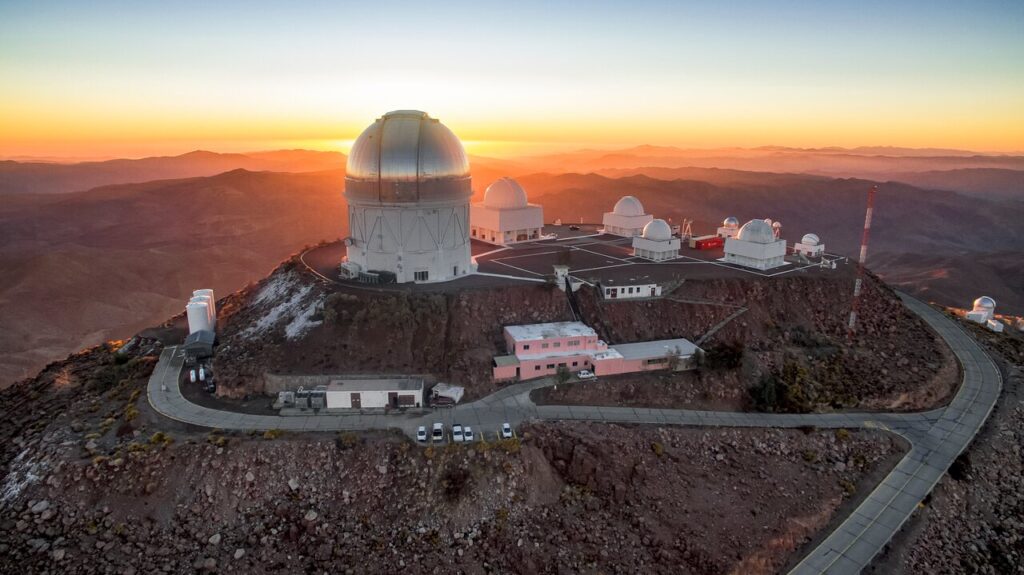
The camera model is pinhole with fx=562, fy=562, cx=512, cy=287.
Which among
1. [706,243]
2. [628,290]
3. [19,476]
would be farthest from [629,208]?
[19,476]

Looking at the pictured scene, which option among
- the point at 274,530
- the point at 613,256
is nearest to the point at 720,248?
the point at 613,256

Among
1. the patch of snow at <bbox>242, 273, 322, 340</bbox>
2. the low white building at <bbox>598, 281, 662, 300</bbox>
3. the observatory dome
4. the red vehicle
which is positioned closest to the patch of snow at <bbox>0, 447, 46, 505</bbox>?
the patch of snow at <bbox>242, 273, 322, 340</bbox>

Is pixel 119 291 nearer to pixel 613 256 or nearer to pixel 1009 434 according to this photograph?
pixel 613 256

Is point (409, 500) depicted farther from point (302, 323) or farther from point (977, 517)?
point (977, 517)

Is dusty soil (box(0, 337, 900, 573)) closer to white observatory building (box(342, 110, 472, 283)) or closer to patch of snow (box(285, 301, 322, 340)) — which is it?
patch of snow (box(285, 301, 322, 340))

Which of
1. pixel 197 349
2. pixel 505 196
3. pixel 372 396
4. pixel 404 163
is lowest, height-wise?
pixel 372 396

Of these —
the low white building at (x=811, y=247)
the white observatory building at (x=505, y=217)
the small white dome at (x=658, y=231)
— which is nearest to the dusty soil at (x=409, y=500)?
the small white dome at (x=658, y=231)

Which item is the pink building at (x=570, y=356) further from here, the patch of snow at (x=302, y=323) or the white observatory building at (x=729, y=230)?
the white observatory building at (x=729, y=230)
